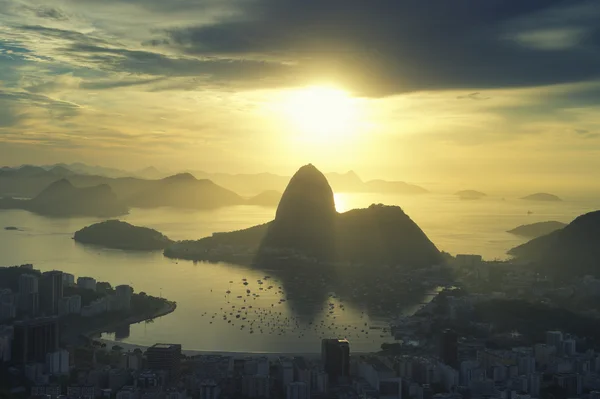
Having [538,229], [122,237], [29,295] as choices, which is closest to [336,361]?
[29,295]

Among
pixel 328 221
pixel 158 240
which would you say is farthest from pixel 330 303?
pixel 158 240

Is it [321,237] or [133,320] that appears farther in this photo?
[321,237]

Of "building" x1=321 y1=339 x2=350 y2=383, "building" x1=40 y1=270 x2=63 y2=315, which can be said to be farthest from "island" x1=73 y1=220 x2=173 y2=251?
"building" x1=321 y1=339 x2=350 y2=383

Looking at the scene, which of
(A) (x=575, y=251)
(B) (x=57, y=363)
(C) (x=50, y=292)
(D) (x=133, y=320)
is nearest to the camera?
(B) (x=57, y=363)

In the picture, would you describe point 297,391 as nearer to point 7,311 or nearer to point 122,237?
point 7,311

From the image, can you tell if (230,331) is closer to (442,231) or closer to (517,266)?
(517,266)

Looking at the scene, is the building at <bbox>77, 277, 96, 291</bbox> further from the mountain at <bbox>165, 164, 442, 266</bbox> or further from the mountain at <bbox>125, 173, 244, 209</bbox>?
the mountain at <bbox>125, 173, 244, 209</bbox>
